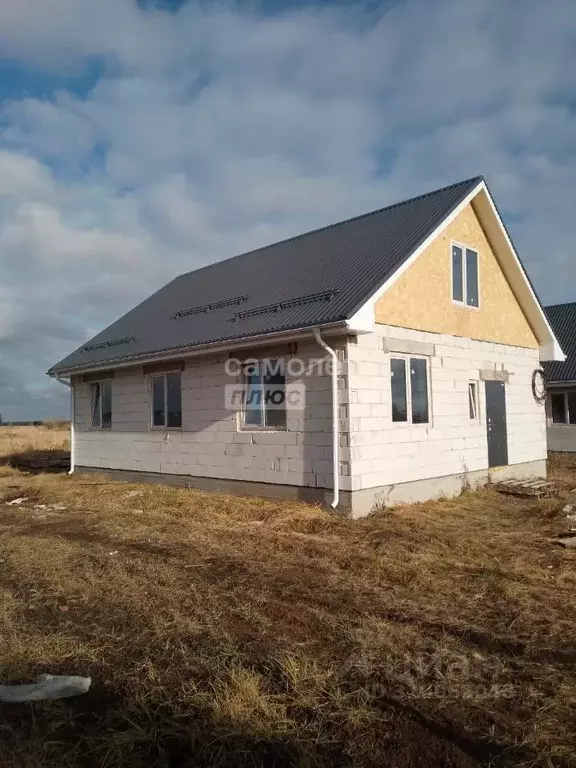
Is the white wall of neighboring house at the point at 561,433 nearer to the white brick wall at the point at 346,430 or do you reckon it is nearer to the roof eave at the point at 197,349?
the white brick wall at the point at 346,430

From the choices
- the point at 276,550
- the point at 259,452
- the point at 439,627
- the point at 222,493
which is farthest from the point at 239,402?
the point at 439,627

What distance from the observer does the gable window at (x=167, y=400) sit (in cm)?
1398

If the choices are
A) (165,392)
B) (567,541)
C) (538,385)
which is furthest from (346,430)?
(538,385)

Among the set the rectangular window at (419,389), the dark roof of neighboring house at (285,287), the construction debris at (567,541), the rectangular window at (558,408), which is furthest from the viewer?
the rectangular window at (558,408)

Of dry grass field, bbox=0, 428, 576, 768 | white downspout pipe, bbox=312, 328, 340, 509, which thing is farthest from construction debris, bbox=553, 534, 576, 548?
white downspout pipe, bbox=312, 328, 340, 509

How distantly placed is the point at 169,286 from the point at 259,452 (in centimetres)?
1011

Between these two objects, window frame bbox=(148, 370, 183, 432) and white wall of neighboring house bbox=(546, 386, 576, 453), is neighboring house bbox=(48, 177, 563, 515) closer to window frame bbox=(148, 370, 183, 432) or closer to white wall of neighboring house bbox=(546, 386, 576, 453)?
window frame bbox=(148, 370, 183, 432)

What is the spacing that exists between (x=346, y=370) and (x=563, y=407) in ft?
52.3

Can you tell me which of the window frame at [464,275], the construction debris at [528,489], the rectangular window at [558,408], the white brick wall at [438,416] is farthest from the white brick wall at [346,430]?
the rectangular window at [558,408]

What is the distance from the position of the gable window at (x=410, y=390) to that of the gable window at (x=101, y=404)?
27.7 ft

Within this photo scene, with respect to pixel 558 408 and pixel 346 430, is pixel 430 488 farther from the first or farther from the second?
pixel 558 408

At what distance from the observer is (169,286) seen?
20.1 meters

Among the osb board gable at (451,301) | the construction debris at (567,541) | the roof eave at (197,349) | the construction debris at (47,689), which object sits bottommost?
the construction debris at (567,541)

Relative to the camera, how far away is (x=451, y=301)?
43.1 feet
